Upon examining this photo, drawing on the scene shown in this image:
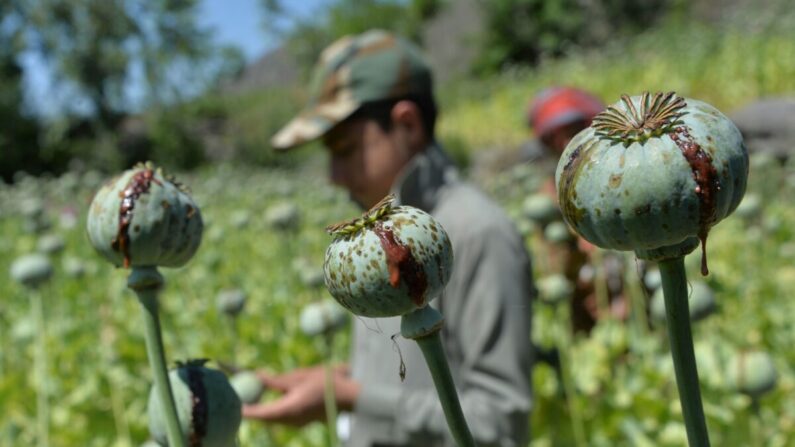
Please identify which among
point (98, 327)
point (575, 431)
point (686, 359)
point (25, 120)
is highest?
point (25, 120)

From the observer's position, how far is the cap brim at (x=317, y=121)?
1.43 metres

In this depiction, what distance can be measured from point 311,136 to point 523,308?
48 centimetres

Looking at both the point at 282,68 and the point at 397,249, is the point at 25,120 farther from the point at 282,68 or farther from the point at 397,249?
the point at 397,249

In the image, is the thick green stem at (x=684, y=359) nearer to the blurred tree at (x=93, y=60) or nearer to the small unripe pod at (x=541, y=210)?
the small unripe pod at (x=541, y=210)

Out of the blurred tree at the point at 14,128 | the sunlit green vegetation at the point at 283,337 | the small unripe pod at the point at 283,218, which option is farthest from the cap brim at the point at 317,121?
the blurred tree at the point at 14,128

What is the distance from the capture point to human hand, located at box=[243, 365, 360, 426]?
1245 mm

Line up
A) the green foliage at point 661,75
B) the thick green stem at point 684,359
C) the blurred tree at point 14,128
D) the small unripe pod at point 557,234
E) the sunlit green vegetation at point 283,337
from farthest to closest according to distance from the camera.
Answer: the blurred tree at point 14,128, the green foliage at point 661,75, the small unripe pod at point 557,234, the sunlit green vegetation at point 283,337, the thick green stem at point 684,359

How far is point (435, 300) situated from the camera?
1281 millimetres

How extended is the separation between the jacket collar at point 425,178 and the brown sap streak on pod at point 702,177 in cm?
114

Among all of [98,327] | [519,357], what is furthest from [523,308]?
[98,327]

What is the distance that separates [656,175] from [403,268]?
0.10 m

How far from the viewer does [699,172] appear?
26cm

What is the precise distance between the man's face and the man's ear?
0.01 meters

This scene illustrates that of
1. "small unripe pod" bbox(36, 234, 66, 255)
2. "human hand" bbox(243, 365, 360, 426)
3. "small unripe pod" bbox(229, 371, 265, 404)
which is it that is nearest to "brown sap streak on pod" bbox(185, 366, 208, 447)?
"small unripe pod" bbox(229, 371, 265, 404)
